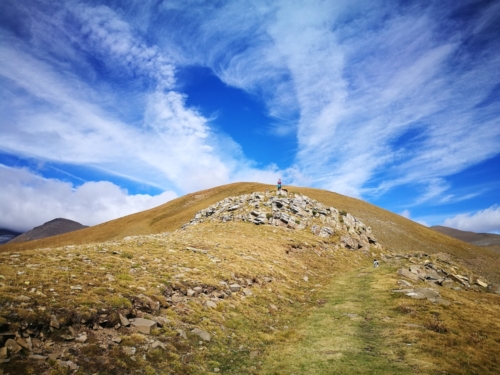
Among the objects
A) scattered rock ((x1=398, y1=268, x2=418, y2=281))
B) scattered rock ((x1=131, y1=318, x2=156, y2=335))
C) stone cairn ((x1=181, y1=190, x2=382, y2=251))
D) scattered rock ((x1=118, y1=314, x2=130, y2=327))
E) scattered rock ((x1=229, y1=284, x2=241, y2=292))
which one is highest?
stone cairn ((x1=181, y1=190, x2=382, y2=251))

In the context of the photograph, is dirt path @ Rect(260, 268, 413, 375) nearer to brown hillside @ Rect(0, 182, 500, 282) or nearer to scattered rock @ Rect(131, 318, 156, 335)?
scattered rock @ Rect(131, 318, 156, 335)

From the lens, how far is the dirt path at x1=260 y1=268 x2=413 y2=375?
38.4 feet

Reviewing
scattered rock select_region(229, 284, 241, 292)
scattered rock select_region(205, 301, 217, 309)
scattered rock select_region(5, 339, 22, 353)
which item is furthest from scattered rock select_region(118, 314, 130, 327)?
scattered rock select_region(229, 284, 241, 292)

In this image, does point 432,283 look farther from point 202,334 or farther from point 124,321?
point 124,321

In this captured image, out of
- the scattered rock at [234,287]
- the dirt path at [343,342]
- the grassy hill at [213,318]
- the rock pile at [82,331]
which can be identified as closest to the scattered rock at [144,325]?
the rock pile at [82,331]

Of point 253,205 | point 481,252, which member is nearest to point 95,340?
point 253,205

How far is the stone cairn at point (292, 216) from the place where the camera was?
46.4m

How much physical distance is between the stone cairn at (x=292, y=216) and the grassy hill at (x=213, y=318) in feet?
61.6

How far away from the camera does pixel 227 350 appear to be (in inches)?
504

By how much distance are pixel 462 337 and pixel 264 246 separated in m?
21.0

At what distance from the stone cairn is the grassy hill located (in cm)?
1877

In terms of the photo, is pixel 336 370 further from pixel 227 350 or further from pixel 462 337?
pixel 462 337

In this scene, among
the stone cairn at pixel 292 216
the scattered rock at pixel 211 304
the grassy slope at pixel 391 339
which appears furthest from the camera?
the stone cairn at pixel 292 216

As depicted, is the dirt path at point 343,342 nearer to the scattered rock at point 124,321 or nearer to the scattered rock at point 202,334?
the scattered rock at point 202,334
